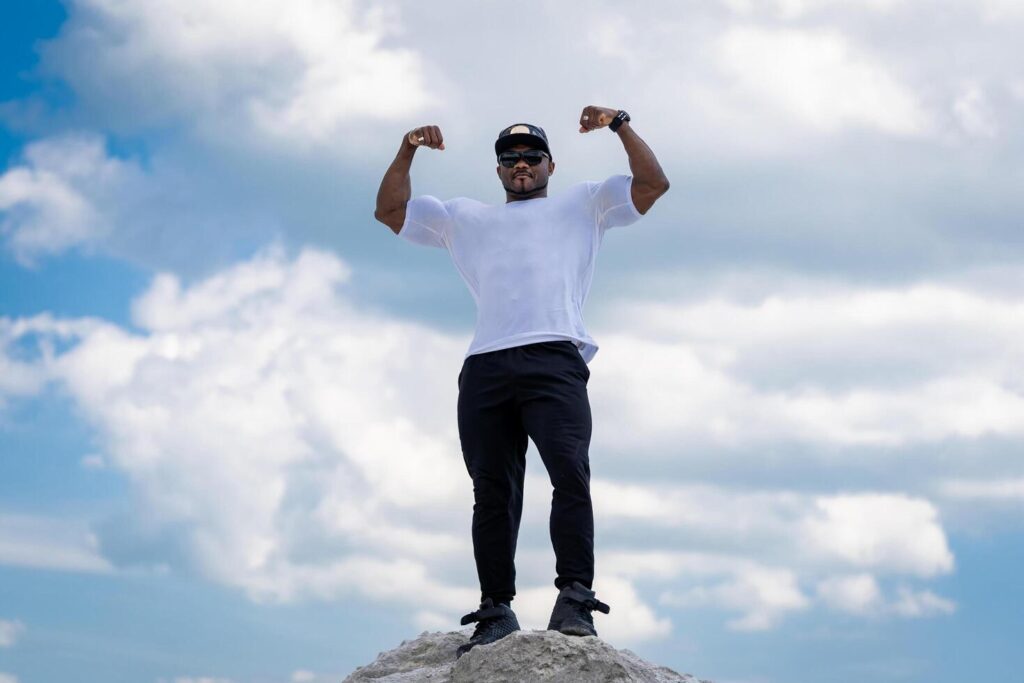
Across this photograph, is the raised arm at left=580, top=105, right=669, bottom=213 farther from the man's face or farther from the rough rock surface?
the rough rock surface

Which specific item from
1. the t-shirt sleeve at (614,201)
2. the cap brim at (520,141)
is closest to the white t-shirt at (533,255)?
the t-shirt sleeve at (614,201)

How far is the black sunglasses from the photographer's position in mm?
7992

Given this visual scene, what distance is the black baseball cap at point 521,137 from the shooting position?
799 cm

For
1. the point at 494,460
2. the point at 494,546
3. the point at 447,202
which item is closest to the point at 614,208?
the point at 447,202

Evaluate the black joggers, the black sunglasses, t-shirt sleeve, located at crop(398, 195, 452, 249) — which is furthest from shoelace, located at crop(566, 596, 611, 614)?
the black sunglasses

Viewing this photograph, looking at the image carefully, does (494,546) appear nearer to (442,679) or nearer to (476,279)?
(442,679)

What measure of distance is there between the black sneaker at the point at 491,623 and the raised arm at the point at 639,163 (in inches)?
110

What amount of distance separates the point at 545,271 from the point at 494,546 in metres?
1.82

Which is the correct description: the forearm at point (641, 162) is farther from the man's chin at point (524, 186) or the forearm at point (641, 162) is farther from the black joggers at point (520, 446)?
the black joggers at point (520, 446)

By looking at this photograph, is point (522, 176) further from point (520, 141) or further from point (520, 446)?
point (520, 446)

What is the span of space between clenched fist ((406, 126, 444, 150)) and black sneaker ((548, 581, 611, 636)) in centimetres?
321

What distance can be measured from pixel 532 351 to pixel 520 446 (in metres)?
0.72

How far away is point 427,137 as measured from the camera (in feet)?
27.1

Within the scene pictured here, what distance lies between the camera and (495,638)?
757 centimetres
